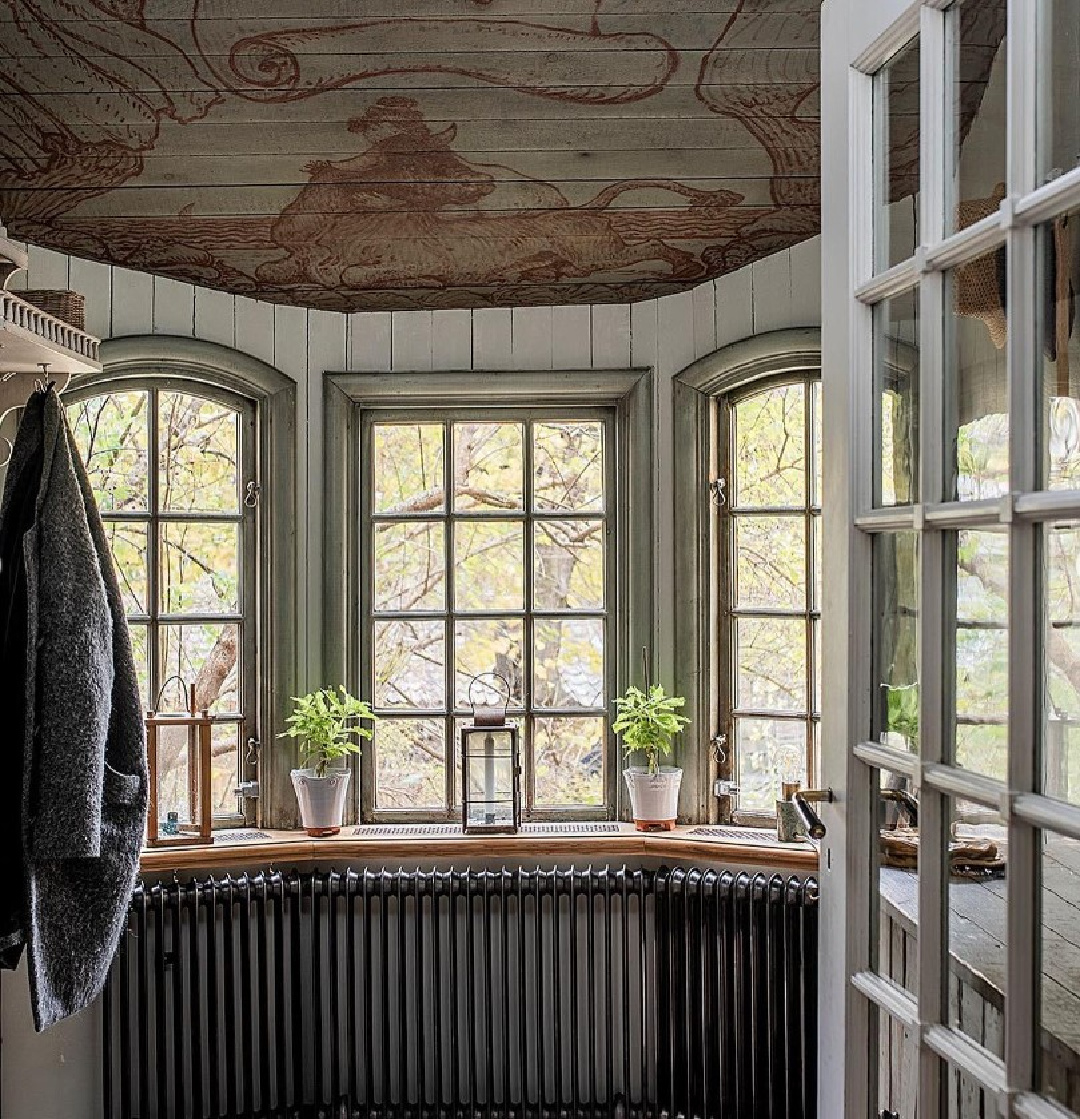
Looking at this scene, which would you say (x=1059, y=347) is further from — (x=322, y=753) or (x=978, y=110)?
(x=322, y=753)

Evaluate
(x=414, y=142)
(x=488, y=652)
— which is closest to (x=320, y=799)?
(x=488, y=652)

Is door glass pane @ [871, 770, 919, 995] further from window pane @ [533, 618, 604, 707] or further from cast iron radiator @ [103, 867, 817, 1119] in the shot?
window pane @ [533, 618, 604, 707]

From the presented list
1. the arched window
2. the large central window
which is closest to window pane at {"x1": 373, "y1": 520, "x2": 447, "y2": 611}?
the large central window

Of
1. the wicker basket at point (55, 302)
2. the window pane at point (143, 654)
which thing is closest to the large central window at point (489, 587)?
the window pane at point (143, 654)

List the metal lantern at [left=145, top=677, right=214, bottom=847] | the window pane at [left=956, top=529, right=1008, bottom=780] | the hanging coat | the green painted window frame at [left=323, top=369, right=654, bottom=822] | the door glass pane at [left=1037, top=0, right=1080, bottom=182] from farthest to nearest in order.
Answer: the green painted window frame at [left=323, top=369, right=654, bottom=822] < the metal lantern at [left=145, top=677, right=214, bottom=847] < the hanging coat < the window pane at [left=956, top=529, right=1008, bottom=780] < the door glass pane at [left=1037, top=0, right=1080, bottom=182]

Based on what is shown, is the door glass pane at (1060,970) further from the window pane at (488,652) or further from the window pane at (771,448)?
the window pane at (488,652)

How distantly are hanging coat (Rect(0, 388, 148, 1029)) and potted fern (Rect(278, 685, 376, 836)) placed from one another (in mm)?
743

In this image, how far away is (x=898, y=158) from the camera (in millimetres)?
1485

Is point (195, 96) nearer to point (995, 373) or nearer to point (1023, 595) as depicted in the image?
point (995, 373)

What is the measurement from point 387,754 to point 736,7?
6.57 ft

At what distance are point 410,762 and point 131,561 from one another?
0.91 metres

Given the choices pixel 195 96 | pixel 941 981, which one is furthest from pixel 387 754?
pixel 941 981

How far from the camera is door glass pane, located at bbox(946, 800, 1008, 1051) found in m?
1.23

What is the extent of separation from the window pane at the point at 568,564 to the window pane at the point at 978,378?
6.07 feet
